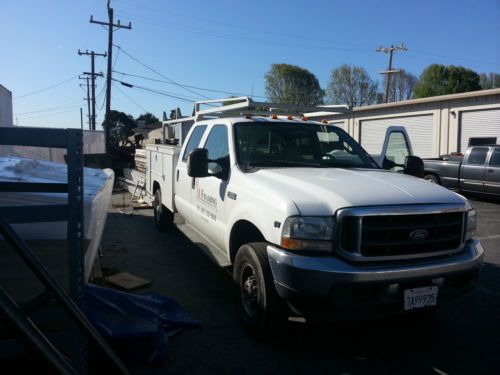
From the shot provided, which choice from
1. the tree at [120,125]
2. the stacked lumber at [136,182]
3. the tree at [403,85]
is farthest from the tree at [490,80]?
the stacked lumber at [136,182]

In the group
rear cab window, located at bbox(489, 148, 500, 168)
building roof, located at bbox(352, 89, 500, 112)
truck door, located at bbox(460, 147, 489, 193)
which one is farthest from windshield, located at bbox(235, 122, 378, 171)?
building roof, located at bbox(352, 89, 500, 112)

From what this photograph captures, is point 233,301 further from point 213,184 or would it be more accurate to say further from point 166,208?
point 166,208

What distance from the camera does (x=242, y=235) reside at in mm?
4359

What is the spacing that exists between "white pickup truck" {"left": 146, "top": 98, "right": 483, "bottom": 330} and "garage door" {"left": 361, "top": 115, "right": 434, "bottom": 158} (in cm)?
1912

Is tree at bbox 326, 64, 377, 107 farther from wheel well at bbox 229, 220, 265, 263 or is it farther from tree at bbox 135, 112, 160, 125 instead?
wheel well at bbox 229, 220, 265, 263

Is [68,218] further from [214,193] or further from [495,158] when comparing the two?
[495,158]

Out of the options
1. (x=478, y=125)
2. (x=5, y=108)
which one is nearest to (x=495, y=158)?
(x=478, y=125)

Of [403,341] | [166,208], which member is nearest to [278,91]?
[166,208]

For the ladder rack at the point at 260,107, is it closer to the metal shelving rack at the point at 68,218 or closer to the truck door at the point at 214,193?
the truck door at the point at 214,193

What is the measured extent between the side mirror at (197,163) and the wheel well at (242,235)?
2.37 feet

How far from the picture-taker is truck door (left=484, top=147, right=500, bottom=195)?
40.9ft

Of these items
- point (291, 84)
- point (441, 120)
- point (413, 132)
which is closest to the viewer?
point (441, 120)

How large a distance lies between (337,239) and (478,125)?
1882 cm

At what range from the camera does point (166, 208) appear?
796 centimetres
